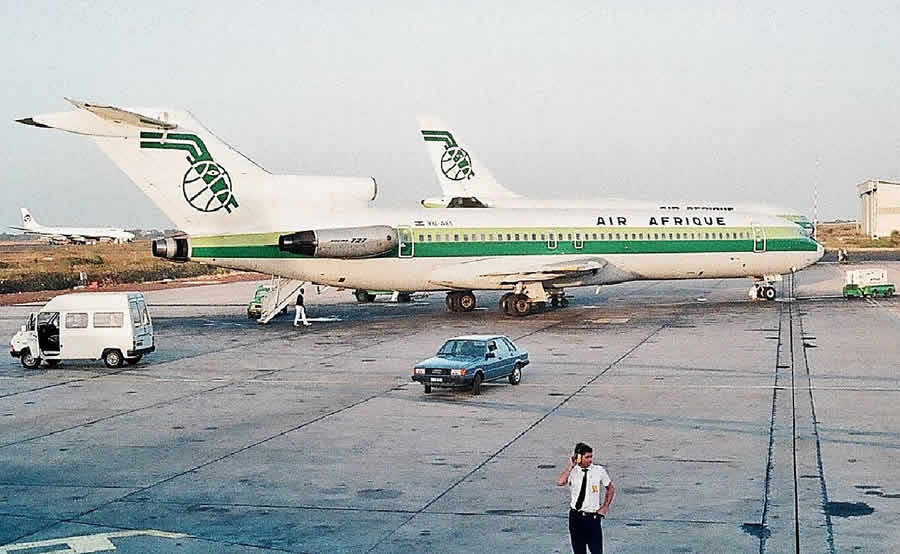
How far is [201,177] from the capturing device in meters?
40.2

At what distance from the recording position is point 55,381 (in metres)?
29.7

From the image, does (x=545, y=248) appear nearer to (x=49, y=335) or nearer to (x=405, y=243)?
(x=405, y=243)

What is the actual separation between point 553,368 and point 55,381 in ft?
44.9

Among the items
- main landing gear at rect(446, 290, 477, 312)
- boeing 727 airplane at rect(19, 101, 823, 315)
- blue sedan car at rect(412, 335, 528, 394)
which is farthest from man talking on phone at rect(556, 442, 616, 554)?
main landing gear at rect(446, 290, 477, 312)

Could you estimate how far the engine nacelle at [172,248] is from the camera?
131 ft

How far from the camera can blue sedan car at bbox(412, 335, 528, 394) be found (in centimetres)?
2569

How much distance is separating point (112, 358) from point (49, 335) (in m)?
1.99

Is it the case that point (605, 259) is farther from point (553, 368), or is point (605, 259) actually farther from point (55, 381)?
point (55, 381)

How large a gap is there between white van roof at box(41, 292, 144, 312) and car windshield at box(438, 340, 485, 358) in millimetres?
10374

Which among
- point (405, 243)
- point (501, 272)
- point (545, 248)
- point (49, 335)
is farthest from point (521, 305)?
point (49, 335)

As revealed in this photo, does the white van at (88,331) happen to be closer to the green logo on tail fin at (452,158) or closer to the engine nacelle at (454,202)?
the engine nacelle at (454,202)

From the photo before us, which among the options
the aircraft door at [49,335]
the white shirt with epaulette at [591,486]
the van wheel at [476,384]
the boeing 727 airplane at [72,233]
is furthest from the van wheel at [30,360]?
the boeing 727 airplane at [72,233]

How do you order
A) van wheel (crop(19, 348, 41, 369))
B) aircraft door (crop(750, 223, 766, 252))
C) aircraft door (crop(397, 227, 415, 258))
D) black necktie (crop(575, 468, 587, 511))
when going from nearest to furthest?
1. black necktie (crop(575, 468, 587, 511))
2. van wheel (crop(19, 348, 41, 369))
3. aircraft door (crop(397, 227, 415, 258))
4. aircraft door (crop(750, 223, 766, 252))

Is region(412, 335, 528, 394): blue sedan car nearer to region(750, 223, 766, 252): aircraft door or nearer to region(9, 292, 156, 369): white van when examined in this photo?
region(9, 292, 156, 369): white van
